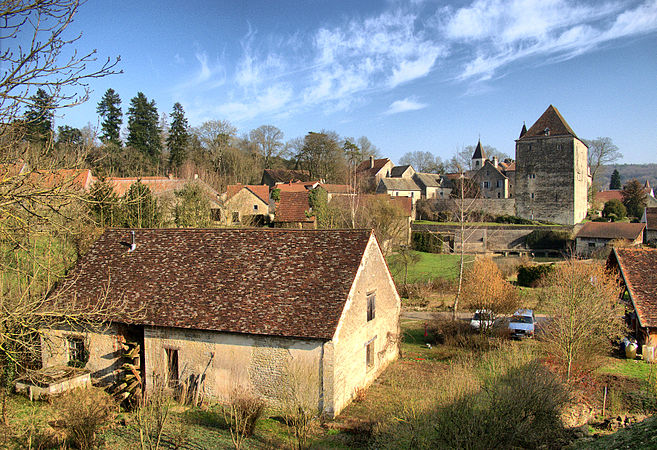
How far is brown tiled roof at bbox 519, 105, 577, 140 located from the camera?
6334cm

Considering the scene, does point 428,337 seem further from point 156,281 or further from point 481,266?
point 156,281

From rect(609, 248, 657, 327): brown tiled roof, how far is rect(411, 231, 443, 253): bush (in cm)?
3352

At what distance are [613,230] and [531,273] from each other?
20.7 metres

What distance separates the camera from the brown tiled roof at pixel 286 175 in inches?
2899

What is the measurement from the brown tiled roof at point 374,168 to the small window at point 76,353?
7031 cm

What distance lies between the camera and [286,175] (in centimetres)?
7600

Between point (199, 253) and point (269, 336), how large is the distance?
584cm

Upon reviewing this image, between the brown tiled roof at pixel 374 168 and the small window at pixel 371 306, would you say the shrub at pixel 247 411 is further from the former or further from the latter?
the brown tiled roof at pixel 374 168

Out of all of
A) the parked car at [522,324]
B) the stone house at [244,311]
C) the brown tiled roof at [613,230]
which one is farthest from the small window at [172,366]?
the brown tiled roof at [613,230]

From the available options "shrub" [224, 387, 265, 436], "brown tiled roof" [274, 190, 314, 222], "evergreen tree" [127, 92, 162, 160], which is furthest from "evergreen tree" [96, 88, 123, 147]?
"shrub" [224, 387, 265, 436]

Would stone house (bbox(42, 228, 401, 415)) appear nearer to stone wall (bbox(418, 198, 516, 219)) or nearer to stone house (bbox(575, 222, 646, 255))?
stone house (bbox(575, 222, 646, 255))

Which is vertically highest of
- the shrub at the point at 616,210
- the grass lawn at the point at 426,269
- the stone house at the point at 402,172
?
the stone house at the point at 402,172

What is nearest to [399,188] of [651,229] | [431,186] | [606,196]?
[431,186]

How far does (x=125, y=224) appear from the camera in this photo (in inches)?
1180
